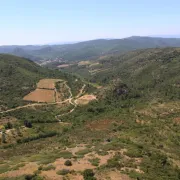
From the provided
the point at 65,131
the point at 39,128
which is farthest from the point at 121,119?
the point at 39,128

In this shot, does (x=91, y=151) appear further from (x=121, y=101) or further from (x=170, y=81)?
(x=170, y=81)

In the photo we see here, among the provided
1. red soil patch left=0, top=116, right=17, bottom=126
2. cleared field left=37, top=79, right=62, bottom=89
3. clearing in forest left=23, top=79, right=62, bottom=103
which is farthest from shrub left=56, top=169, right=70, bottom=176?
cleared field left=37, top=79, right=62, bottom=89

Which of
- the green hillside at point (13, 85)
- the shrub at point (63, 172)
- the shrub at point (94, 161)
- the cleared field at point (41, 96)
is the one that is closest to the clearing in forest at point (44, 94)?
the cleared field at point (41, 96)

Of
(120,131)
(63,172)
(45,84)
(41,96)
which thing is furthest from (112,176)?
(45,84)

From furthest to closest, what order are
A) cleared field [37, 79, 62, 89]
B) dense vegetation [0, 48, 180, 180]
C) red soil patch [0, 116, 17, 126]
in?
cleared field [37, 79, 62, 89]
red soil patch [0, 116, 17, 126]
dense vegetation [0, 48, 180, 180]

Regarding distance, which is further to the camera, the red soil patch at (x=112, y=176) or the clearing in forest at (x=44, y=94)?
the clearing in forest at (x=44, y=94)

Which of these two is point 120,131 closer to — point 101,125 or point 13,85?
point 101,125

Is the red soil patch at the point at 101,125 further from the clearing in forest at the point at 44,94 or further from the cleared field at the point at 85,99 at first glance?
the clearing in forest at the point at 44,94

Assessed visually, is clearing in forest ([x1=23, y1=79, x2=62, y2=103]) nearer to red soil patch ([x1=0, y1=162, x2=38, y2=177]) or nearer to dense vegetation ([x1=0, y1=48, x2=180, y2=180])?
dense vegetation ([x1=0, y1=48, x2=180, y2=180])
